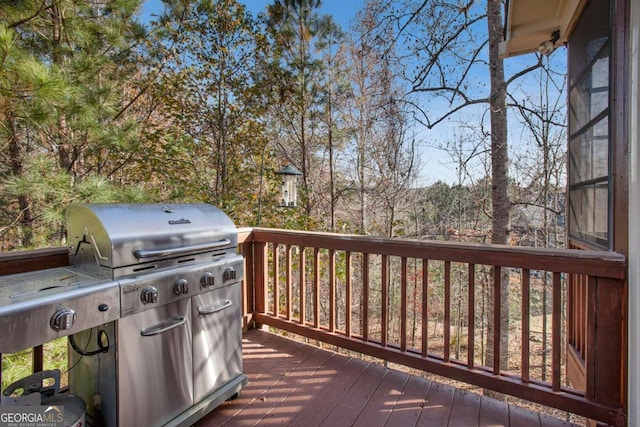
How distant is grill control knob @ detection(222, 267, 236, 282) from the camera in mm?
1989

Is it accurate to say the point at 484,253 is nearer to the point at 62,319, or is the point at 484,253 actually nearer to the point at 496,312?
the point at 496,312

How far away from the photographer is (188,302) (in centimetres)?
178

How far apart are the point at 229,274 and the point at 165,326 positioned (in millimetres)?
474

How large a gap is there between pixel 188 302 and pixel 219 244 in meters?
0.37

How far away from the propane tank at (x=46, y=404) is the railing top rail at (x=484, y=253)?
1770 millimetres

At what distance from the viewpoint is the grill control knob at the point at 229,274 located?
78.3 inches

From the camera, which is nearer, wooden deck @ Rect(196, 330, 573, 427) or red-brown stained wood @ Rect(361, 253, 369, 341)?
wooden deck @ Rect(196, 330, 573, 427)

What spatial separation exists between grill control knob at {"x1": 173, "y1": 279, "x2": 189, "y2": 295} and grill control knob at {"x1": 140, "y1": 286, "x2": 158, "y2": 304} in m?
0.11

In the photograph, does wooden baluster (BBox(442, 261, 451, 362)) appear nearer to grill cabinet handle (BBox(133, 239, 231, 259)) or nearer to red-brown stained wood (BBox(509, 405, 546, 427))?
red-brown stained wood (BBox(509, 405, 546, 427))

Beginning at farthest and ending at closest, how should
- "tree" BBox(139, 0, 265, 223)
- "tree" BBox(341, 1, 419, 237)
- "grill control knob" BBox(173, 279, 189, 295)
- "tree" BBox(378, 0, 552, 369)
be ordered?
1. "tree" BBox(341, 1, 419, 237)
2. "tree" BBox(139, 0, 265, 223)
3. "tree" BBox(378, 0, 552, 369)
4. "grill control knob" BBox(173, 279, 189, 295)

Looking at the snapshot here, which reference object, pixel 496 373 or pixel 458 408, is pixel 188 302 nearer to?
pixel 458 408

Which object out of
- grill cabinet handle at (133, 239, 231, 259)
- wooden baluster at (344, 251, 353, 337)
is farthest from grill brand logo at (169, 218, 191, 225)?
wooden baluster at (344, 251, 353, 337)

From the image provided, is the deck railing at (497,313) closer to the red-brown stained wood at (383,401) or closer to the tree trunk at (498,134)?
the red-brown stained wood at (383,401)

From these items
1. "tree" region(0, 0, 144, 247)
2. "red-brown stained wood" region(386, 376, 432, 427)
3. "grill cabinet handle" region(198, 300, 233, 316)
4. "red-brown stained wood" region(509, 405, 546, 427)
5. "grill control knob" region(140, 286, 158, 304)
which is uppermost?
"tree" region(0, 0, 144, 247)
